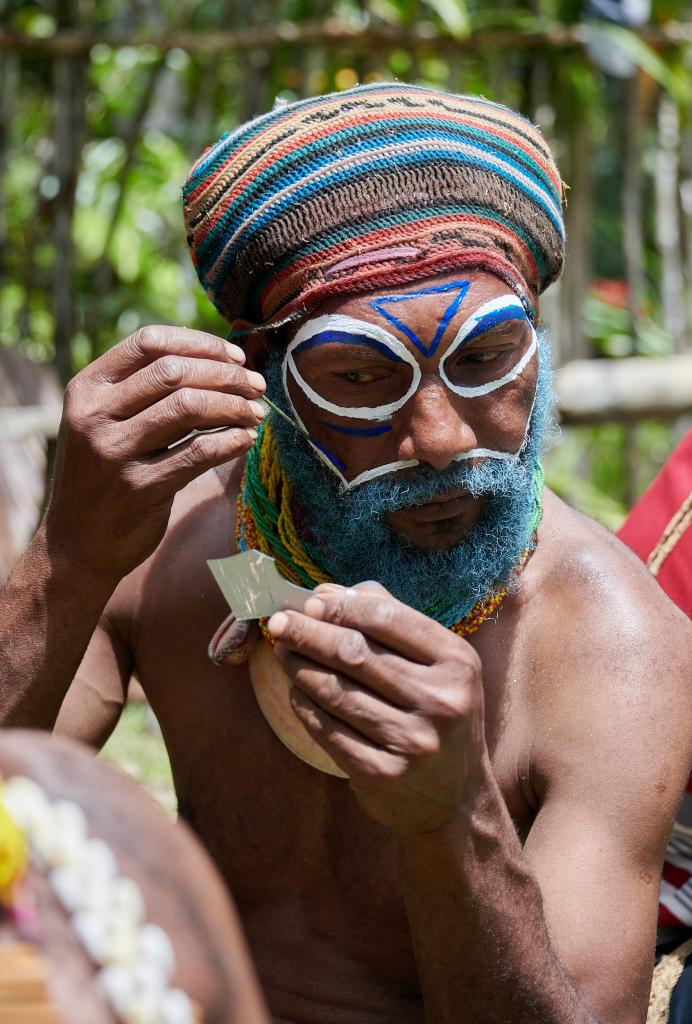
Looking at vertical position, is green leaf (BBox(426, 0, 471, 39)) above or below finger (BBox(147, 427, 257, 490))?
above

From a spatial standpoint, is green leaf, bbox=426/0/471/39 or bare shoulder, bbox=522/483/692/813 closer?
bare shoulder, bbox=522/483/692/813

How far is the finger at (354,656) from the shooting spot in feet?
5.95

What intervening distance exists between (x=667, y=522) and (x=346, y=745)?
1405mm

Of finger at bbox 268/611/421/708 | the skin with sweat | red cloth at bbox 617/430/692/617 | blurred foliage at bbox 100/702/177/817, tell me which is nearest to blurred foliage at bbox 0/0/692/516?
blurred foliage at bbox 100/702/177/817

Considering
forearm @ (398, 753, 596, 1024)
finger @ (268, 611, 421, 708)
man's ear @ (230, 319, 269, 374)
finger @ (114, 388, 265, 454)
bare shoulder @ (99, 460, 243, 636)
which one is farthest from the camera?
bare shoulder @ (99, 460, 243, 636)

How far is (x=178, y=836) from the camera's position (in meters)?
1.20

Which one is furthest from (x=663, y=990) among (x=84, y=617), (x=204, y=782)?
(x=84, y=617)

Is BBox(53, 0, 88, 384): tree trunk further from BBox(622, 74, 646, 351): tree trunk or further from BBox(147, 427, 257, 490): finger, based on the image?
BBox(147, 427, 257, 490): finger

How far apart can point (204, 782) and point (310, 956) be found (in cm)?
42

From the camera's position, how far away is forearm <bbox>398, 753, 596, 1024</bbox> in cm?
197

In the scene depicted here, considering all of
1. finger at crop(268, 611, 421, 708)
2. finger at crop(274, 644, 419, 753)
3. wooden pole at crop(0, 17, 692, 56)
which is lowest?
finger at crop(274, 644, 419, 753)

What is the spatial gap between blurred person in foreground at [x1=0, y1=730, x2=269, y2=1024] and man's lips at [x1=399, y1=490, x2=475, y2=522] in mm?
1349

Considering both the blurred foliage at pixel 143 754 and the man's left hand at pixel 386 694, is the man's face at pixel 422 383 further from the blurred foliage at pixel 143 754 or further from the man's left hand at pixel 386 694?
the blurred foliage at pixel 143 754

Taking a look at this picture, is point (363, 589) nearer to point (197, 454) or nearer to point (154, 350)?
point (197, 454)
